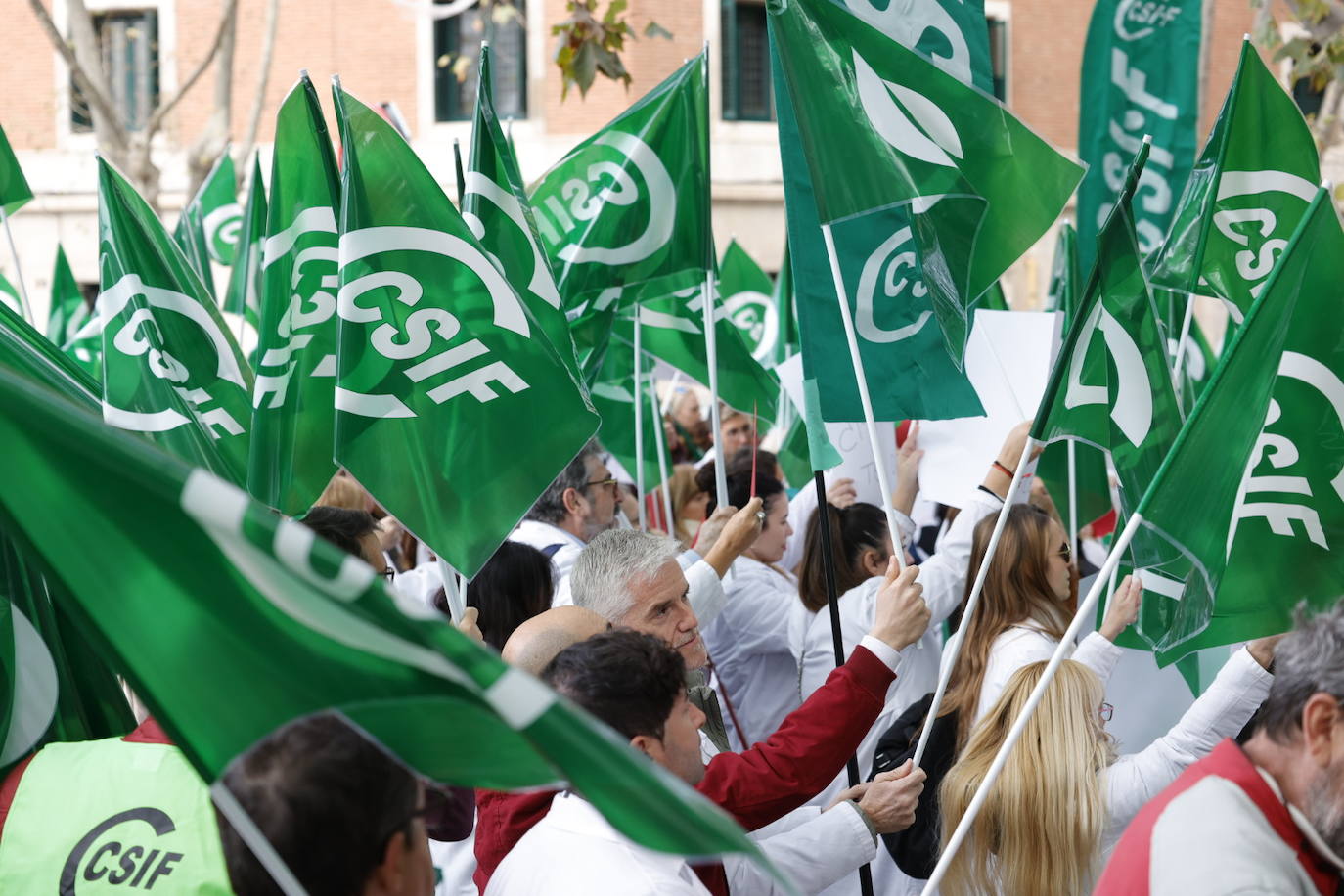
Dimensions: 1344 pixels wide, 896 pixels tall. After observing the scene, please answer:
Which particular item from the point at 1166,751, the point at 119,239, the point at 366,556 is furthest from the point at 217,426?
the point at 1166,751

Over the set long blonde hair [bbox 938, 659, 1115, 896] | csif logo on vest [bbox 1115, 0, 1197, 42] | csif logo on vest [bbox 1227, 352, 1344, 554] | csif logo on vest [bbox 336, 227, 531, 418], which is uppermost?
csif logo on vest [bbox 1115, 0, 1197, 42]

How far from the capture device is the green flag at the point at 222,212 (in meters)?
9.92

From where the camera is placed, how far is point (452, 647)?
1.90 m

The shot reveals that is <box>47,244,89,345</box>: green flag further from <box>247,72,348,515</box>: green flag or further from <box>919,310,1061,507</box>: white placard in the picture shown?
<box>919,310,1061,507</box>: white placard

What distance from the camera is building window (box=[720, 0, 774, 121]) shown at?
20984mm

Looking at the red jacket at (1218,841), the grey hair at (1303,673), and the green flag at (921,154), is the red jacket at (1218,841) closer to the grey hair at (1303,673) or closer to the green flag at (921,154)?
the grey hair at (1303,673)

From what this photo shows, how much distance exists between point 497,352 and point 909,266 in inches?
41.6

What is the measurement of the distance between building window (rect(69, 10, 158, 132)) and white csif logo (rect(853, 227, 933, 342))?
1965cm

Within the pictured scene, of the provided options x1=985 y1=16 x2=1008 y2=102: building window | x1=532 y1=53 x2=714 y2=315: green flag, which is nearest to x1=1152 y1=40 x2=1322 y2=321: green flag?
x1=532 y1=53 x2=714 y2=315: green flag

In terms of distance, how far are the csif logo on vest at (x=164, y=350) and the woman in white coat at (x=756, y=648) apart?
1.77 metres

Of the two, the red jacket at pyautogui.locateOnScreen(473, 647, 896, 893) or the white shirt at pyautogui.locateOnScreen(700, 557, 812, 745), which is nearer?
the red jacket at pyautogui.locateOnScreen(473, 647, 896, 893)

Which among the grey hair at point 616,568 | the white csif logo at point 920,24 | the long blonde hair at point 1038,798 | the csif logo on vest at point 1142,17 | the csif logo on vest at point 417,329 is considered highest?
the csif logo on vest at point 1142,17

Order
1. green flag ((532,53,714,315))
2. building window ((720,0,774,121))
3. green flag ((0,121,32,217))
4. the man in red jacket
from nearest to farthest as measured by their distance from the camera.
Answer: the man in red jacket < green flag ((532,53,714,315)) < green flag ((0,121,32,217)) < building window ((720,0,774,121))

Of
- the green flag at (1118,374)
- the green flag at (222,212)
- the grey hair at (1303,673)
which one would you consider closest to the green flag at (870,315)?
the green flag at (1118,374)
